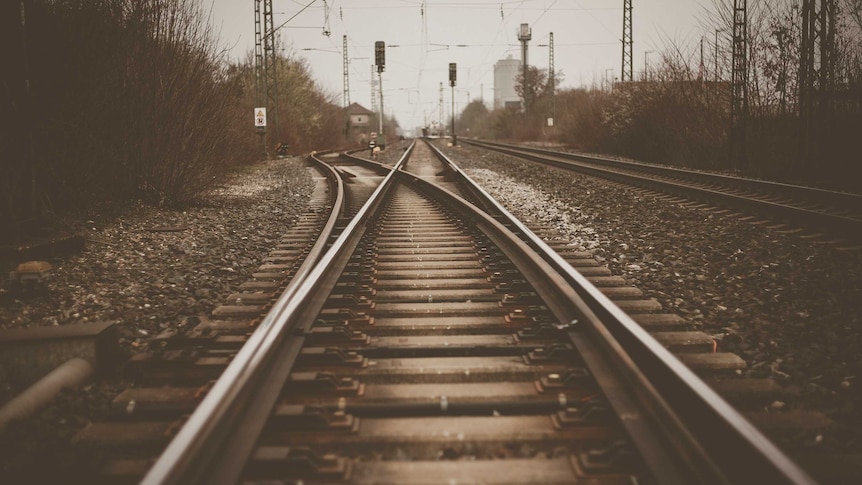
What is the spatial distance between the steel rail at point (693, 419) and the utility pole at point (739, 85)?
1417 cm

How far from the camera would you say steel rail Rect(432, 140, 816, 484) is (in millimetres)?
2016

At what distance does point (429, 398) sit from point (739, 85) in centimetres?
1584

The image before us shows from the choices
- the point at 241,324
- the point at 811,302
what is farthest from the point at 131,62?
the point at 811,302

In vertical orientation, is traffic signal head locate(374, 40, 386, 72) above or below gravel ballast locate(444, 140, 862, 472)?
above

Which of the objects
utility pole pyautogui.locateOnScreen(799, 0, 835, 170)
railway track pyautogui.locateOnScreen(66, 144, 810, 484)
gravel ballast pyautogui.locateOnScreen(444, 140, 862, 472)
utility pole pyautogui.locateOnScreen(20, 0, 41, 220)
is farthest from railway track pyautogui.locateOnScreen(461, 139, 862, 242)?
utility pole pyautogui.locateOnScreen(20, 0, 41, 220)

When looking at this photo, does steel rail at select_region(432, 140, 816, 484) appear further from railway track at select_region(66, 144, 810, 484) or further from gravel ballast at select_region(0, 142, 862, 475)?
gravel ballast at select_region(0, 142, 862, 475)

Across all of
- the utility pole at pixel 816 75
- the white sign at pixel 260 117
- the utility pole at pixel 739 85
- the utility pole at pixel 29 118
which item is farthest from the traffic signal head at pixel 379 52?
the utility pole at pixel 29 118

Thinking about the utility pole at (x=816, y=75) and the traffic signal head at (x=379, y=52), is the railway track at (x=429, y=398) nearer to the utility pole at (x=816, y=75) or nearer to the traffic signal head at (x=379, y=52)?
the utility pole at (x=816, y=75)

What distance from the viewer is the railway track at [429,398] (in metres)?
2.21

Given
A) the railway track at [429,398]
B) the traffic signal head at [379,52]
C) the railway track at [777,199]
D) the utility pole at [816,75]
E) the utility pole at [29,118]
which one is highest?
the traffic signal head at [379,52]

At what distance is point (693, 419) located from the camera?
8.19 feet

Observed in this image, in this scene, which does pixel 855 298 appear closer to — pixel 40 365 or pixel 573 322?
pixel 573 322

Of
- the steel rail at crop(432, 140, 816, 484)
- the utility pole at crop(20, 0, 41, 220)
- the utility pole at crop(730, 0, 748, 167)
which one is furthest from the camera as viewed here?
the utility pole at crop(730, 0, 748, 167)

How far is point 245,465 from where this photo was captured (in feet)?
7.22
